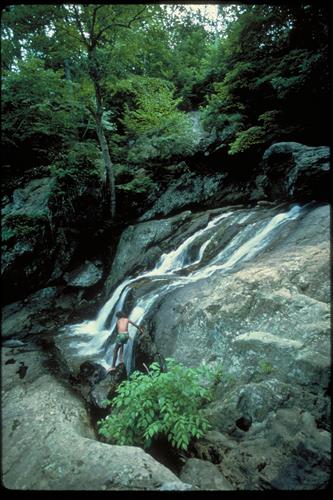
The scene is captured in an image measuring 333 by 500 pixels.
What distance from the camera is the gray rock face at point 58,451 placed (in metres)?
2.93

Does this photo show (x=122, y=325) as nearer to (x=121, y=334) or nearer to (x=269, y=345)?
(x=121, y=334)

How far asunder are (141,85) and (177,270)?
7.54 meters

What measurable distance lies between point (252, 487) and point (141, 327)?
14.0 feet

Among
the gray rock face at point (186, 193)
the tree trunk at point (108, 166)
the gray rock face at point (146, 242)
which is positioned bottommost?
the gray rock face at point (146, 242)

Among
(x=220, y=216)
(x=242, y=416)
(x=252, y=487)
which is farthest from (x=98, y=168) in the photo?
(x=252, y=487)

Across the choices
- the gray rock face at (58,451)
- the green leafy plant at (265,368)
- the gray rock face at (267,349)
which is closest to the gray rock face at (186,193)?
the gray rock face at (267,349)

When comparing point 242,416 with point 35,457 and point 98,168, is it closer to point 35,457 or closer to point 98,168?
point 35,457

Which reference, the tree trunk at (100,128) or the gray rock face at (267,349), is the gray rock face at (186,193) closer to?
the tree trunk at (100,128)

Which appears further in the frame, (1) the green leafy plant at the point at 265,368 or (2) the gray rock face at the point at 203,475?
(1) the green leafy plant at the point at 265,368

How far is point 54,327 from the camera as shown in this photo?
31.1 feet

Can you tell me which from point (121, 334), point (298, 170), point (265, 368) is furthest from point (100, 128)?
point (265, 368)

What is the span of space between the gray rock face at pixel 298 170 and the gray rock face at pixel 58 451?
854 centimetres

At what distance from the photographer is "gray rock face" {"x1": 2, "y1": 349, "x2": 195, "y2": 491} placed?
2926 millimetres

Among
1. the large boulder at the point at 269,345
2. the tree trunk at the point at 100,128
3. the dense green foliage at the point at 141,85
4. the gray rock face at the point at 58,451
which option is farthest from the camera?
the tree trunk at the point at 100,128
